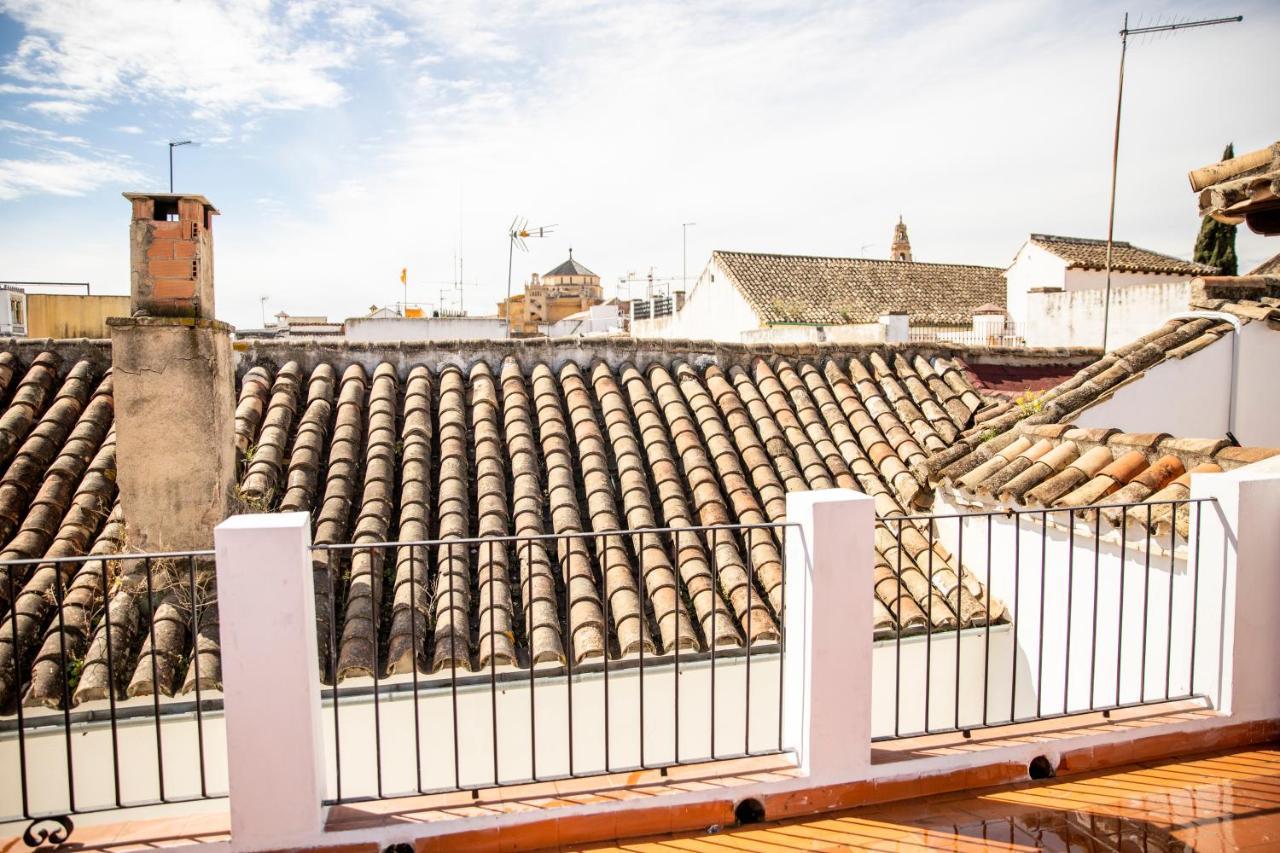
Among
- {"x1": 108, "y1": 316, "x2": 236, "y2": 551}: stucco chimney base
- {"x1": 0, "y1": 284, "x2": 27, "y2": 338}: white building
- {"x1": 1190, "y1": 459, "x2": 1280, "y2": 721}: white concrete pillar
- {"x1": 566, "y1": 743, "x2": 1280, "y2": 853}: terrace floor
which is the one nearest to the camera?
{"x1": 566, "y1": 743, "x2": 1280, "y2": 853}: terrace floor

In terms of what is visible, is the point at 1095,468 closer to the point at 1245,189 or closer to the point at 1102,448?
the point at 1102,448

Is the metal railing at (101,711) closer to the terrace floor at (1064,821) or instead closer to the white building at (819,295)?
the terrace floor at (1064,821)

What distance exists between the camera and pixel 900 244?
46938 mm

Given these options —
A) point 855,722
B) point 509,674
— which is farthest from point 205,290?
point 855,722

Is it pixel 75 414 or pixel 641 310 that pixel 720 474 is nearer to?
pixel 75 414

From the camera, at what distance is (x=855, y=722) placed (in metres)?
3.37

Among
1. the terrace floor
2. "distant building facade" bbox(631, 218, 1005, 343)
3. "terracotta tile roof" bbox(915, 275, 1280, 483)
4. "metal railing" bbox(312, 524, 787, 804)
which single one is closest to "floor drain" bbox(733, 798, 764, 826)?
the terrace floor

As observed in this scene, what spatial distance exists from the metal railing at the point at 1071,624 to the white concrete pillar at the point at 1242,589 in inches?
0.9

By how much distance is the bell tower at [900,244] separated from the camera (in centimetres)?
4678

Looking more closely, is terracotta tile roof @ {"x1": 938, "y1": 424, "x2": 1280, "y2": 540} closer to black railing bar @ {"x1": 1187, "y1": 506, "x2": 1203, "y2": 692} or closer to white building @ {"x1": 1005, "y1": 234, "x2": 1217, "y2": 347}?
black railing bar @ {"x1": 1187, "y1": 506, "x2": 1203, "y2": 692}

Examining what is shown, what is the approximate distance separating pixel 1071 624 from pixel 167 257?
6927 mm

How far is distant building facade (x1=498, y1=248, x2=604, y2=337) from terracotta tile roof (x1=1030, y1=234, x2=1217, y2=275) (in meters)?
18.1

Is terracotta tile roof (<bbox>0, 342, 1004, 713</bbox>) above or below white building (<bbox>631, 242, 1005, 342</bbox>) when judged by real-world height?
below

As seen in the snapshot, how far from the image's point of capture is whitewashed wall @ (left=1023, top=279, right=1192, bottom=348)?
17.3 m
